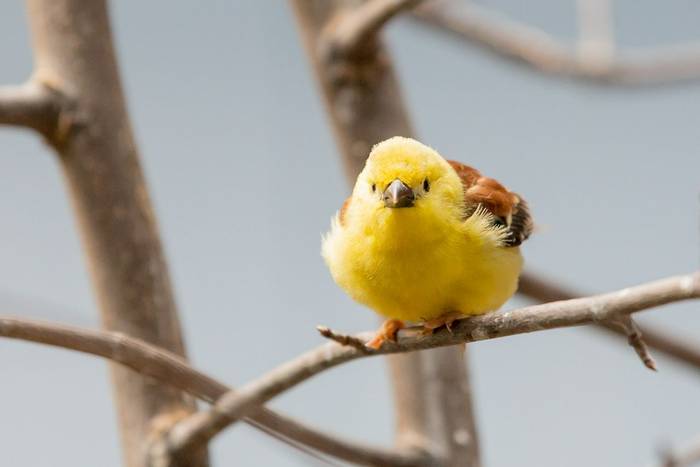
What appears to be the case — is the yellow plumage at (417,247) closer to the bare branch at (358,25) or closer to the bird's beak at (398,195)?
the bird's beak at (398,195)

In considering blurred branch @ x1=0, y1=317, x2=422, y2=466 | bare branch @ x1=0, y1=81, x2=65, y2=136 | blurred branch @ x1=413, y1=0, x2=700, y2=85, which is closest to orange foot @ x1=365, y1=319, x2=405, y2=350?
blurred branch @ x1=0, y1=317, x2=422, y2=466

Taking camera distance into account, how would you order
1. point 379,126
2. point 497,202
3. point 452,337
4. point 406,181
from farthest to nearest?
point 379,126
point 497,202
point 406,181
point 452,337

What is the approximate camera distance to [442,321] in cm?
210

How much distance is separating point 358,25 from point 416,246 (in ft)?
3.32

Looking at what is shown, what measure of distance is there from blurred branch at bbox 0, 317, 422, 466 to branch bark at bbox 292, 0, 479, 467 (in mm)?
735

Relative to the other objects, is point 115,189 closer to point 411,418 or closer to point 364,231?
point 364,231

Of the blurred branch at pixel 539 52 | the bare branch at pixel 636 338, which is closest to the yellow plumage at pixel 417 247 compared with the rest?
the bare branch at pixel 636 338

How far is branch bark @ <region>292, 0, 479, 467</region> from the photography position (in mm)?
2805

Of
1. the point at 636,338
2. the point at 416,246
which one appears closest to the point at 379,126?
the point at 416,246

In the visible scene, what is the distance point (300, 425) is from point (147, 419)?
23.8 inches

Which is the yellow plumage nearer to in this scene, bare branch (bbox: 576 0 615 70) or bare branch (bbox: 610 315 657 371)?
bare branch (bbox: 610 315 657 371)

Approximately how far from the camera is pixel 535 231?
265 cm

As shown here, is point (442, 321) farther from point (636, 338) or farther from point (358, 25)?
point (358, 25)

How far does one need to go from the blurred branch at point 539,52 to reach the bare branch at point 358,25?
53.4 inches
